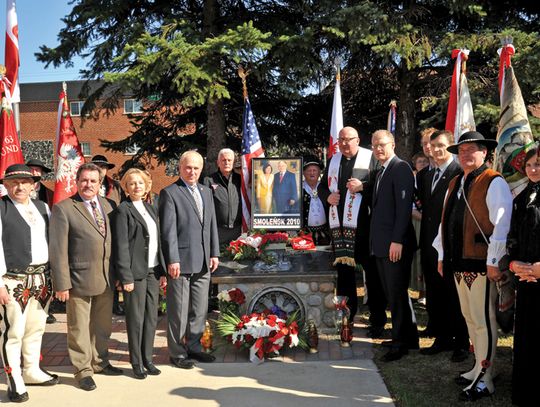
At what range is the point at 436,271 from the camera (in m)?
5.19

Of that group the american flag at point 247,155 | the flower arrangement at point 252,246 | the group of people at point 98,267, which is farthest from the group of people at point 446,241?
the group of people at point 98,267

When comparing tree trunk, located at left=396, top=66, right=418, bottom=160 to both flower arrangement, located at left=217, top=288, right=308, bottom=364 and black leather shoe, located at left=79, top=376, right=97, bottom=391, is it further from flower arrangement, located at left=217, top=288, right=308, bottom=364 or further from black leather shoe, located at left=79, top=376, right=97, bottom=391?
black leather shoe, located at left=79, top=376, right=97, bottom=391

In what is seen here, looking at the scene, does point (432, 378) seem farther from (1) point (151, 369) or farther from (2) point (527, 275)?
(1) point (151, 369)

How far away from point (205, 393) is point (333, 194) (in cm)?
261

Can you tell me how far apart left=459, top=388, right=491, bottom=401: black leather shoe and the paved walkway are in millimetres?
564

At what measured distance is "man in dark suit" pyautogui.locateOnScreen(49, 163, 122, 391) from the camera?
431 centimetres

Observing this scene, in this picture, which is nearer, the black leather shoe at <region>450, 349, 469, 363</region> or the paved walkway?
the paved walkway

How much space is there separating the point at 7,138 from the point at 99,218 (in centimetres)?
249

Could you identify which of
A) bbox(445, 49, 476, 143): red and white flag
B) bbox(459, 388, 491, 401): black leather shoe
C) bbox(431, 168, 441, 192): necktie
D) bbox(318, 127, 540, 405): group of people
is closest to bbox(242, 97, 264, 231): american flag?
bbox(318, 127, 540, 405): group of people

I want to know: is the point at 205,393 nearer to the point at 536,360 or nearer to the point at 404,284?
the point at 404,284

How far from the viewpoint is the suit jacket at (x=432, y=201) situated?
498 cm

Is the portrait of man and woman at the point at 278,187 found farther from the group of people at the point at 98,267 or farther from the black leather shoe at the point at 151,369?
the black leather shoe at the point at 151,369

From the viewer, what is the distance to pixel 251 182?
6.50 meters

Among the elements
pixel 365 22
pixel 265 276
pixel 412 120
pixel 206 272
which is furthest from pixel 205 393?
pixel 412 120
